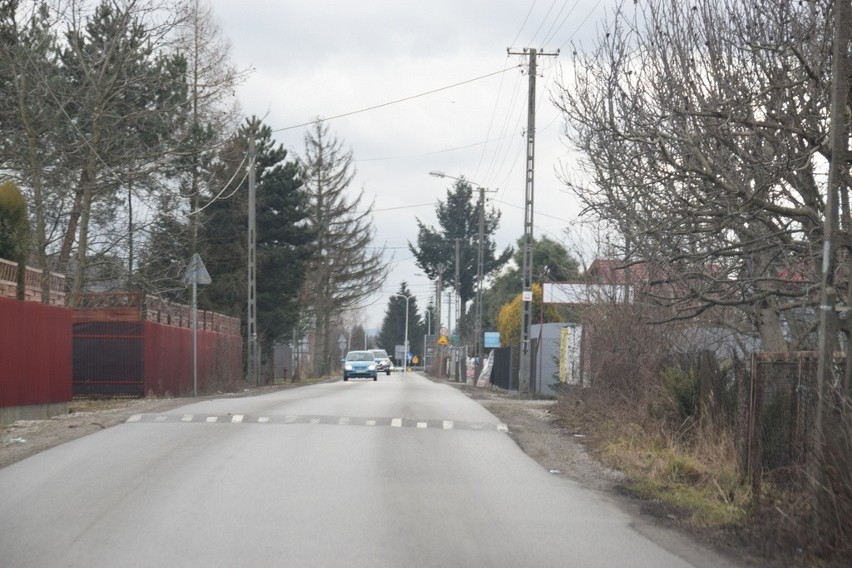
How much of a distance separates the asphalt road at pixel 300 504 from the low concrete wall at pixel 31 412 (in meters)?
2.69

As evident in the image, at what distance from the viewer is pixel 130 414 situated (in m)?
18.1

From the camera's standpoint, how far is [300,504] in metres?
9.91

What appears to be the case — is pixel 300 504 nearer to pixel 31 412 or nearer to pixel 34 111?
pixel 31 412

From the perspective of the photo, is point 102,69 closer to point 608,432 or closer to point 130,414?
point 130,414

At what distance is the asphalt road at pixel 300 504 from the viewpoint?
7.97 meters

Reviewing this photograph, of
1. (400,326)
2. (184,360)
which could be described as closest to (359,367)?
(184,360)

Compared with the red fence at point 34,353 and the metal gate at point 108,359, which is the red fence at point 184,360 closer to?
the metal gate at point 108,359

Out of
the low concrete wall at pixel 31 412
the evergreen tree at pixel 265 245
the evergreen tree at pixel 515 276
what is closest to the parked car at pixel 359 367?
the evergreen tree at pixel 265 245

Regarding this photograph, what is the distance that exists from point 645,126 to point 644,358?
594 cm

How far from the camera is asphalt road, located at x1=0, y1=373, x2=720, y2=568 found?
797 centimetres

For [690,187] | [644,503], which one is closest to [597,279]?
[690,187]

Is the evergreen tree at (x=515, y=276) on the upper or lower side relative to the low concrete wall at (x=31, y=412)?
upper

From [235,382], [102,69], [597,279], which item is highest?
[102,69]

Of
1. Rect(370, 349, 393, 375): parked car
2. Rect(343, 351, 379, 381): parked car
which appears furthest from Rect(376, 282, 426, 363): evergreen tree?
Rect(343, 351, 379, 381): parked car
